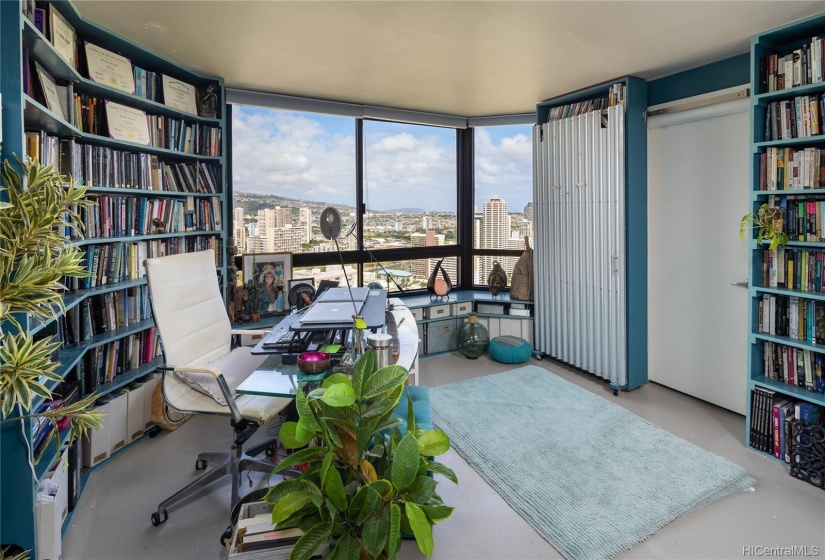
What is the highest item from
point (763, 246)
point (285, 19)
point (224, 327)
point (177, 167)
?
point (285, 19)

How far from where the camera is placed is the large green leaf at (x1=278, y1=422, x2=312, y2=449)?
1.61m

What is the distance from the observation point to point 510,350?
414 cm

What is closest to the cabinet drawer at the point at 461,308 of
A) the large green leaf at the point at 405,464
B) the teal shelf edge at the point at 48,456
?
the large green leaf at the point at 405,464

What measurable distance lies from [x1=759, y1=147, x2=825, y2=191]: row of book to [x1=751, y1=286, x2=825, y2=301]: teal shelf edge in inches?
23.0

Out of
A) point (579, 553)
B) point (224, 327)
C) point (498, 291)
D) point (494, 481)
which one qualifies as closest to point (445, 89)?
point (498, 291)

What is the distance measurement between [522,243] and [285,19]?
10.6 feet

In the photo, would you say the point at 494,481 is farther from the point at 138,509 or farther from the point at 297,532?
the point at 138,509

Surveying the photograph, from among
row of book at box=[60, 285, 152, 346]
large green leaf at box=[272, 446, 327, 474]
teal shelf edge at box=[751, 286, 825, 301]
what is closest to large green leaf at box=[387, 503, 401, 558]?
large green leaf at box=[272, 446, 327, 474]

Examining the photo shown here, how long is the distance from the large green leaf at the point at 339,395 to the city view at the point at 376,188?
2514 millimetres

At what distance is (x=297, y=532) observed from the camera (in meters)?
1.62

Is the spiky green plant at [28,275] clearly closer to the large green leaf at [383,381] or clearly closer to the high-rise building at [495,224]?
the large green leaf at [383,381]

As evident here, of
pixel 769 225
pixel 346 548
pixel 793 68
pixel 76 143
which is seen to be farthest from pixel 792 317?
pixel 76 143

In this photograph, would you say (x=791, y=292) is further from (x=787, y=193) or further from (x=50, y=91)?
(x=50, y=91)

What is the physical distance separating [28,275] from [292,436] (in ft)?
3.25
